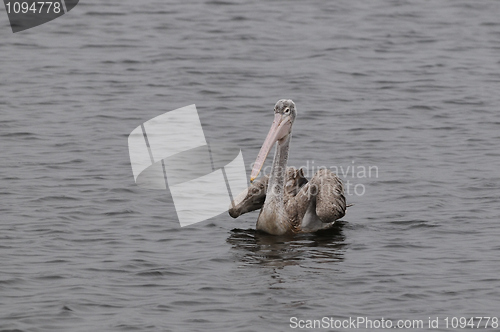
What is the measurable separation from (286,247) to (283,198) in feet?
3.18

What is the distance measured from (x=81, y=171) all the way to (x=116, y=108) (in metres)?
3.47

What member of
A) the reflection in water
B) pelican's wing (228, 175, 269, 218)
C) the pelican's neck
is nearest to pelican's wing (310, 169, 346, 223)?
the reflection in water

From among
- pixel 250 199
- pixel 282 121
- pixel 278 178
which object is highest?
pixel 282 121

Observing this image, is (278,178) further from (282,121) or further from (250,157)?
(250,157)

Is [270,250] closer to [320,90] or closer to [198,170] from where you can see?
[198,170]

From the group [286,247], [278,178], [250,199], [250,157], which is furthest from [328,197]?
[250,157]

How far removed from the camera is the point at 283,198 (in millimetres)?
10781

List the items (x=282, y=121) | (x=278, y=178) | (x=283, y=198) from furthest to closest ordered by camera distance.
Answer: (x=283, y=198) → (x=278, y=178) → (x=282, y=121)

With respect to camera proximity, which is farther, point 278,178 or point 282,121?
point 278,178

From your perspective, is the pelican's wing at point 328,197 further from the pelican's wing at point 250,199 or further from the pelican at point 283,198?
the pelican's wing at point 250,199

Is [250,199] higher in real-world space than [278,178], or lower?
lower

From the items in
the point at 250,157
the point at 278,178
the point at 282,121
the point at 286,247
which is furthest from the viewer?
the point at 250,157

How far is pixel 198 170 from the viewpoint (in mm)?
12750

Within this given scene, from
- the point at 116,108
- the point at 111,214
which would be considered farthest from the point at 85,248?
the point at 116,108
